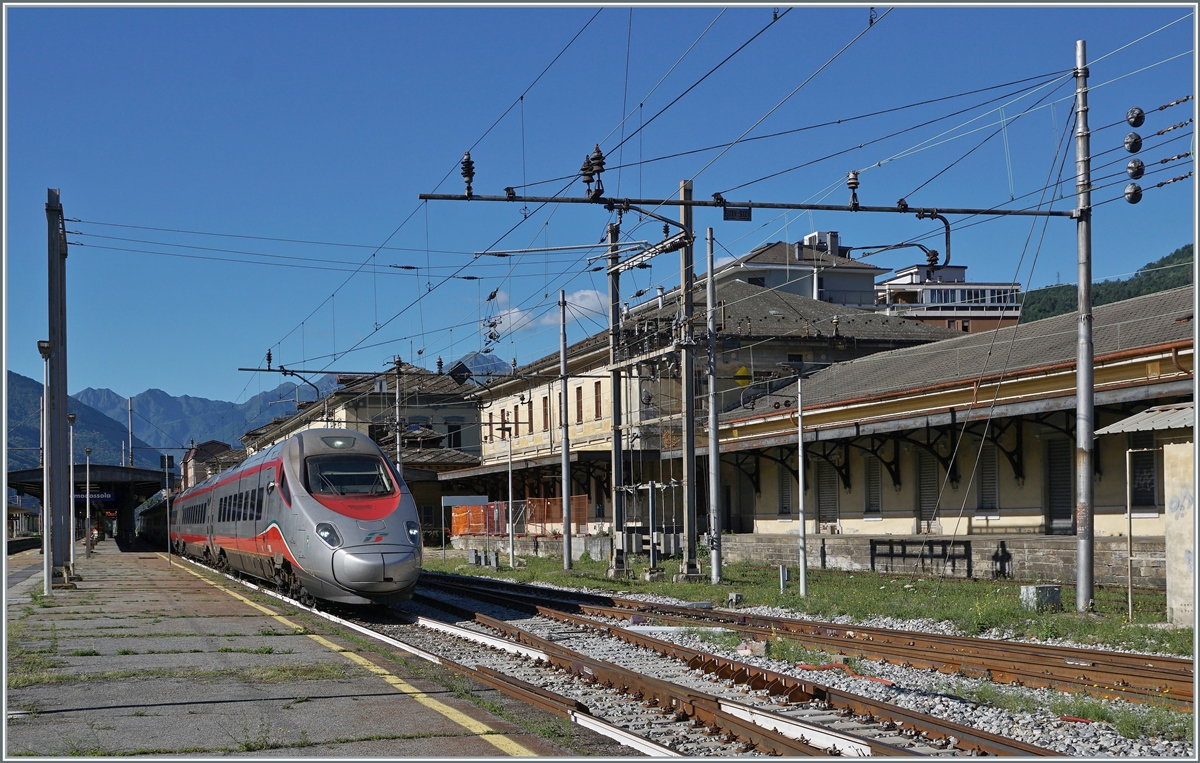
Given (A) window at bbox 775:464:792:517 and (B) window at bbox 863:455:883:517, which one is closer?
(B) window at bbox 863:455:883:517

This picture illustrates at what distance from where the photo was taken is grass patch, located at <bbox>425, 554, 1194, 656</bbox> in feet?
48.4

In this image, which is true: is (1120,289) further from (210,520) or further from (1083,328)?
(1083,328)

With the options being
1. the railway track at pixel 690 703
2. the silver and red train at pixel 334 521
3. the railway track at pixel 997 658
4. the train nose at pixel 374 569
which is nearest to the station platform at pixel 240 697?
the railway track at pixel 690 703

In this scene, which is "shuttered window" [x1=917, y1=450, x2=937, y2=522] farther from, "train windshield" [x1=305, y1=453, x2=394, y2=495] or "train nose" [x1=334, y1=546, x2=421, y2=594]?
"train nose" [x1=334, y1=546, x2=421, y2=594]

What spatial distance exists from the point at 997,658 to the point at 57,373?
22756 mm

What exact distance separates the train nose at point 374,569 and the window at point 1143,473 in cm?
1396

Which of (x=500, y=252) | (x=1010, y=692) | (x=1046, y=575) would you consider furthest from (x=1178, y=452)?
(x=500, y=252)

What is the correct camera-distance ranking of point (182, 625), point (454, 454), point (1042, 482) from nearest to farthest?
point (182, 625)
point (1042, 482)
point (454, 454)

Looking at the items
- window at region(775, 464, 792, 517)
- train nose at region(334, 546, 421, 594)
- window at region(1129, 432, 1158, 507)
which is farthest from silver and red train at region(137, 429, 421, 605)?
window at region(775, 464, 792, 517)

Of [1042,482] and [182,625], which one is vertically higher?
[1042,482]

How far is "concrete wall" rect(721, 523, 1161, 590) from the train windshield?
1192 cm

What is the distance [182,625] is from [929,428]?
17.1 metres

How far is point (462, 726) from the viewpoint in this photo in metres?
9.45

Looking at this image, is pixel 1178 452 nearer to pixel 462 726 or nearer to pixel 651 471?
pixel 462 726
